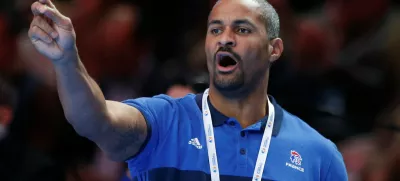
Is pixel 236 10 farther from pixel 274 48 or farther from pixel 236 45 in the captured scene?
pixel 274 48

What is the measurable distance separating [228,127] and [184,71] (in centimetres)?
136

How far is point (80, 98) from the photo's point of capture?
2111 millimetres

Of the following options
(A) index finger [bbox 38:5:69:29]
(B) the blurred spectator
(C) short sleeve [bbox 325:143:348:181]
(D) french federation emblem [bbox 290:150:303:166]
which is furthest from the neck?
(B) the blurred spectator

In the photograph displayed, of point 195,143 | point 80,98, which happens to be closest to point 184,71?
point 195,143

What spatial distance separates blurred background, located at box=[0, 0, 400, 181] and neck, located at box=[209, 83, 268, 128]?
769mm

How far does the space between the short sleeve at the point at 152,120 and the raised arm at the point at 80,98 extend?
0.11 ft

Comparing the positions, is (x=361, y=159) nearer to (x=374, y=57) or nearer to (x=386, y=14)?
(x=374, y=57)

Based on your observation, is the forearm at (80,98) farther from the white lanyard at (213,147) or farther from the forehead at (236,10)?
the forehead at (236,10)

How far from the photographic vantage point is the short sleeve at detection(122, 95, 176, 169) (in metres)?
2.51

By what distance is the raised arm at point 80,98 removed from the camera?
1964 mm

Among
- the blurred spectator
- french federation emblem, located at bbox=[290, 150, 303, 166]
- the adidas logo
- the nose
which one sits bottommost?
the blurred spectator

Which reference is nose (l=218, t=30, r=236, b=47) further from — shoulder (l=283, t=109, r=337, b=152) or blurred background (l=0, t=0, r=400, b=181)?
blurred background (l=0, t=0, r=400, b=181)

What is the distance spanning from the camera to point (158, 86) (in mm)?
3898

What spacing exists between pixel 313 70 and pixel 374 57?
1.45 ft
